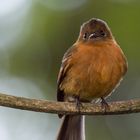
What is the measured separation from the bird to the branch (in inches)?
14.1

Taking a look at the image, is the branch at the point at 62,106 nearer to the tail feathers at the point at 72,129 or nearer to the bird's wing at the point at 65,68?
the bird's wing at the point at 65,68

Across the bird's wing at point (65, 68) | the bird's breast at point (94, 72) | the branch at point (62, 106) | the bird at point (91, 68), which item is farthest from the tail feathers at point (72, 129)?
the branch at point (62, 106)

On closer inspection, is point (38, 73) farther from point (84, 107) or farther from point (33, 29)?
point (84, 107)

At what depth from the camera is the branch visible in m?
6.06

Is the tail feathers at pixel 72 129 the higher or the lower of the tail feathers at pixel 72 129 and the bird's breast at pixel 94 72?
the lower

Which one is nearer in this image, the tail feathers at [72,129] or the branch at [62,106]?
the branch at [62,106]

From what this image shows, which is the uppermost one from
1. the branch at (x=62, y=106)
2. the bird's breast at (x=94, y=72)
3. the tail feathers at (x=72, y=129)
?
the bird's breast at (x=94, y=72)

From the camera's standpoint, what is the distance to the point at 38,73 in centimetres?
979

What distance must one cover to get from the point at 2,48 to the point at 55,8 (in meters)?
1.55

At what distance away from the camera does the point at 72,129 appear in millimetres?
7555

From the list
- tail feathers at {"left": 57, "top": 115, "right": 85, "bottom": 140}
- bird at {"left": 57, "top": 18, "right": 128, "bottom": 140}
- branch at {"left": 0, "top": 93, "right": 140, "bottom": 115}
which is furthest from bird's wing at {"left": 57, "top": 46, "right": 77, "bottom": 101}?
branch at {"left": 0, "top": 93, "right": 140, "bottom": 115}

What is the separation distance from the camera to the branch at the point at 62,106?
606 centimetres

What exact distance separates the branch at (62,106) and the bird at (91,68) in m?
0.36

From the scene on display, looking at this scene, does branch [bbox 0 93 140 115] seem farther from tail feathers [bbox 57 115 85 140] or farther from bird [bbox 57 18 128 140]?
tail feathers [bbox 57 115 85 140]
